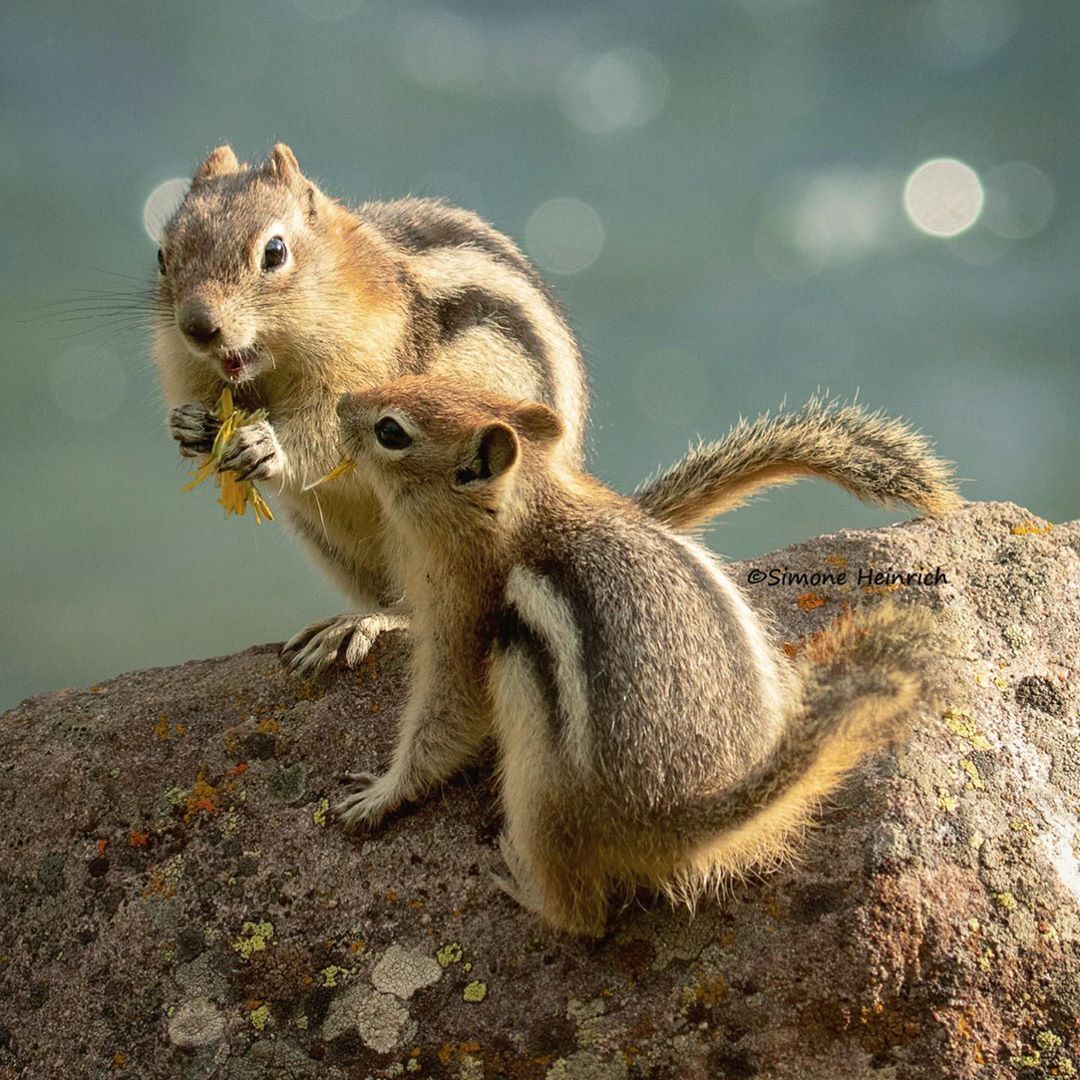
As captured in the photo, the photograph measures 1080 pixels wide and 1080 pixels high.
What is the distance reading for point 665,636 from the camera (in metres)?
2.85

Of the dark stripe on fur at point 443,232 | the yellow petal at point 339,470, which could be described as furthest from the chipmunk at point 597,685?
the dark stripe on fur at point 443,232

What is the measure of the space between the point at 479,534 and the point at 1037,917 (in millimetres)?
1629

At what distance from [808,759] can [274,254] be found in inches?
97.7

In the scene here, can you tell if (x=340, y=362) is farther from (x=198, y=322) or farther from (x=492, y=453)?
(x=492, y=453)

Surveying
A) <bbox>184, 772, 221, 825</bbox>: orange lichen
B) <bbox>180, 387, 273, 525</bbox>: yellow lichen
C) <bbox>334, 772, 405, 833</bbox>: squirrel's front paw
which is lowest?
<bbox>184, 772, 221, 825</bbox>: orange lichen

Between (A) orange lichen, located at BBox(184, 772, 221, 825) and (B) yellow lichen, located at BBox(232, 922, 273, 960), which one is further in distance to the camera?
(A) orange lichen, located at BBox(184, 772, 221, 825)

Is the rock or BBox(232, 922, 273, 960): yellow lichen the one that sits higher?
BBox(232, 922, 273, 960): yellow lichen

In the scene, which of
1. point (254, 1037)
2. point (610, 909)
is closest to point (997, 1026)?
point (610, 909)

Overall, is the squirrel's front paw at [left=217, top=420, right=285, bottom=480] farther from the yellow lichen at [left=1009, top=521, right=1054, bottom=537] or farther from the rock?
the yellow lichen at [left=1009, top=521, right=1054, bottom=537]

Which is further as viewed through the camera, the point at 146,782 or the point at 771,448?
the point at 771,448

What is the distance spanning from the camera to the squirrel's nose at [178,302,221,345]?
12.5 ft

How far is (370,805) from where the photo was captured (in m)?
3.16

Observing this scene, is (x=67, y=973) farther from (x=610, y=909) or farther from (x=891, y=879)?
(x=891, y=879)

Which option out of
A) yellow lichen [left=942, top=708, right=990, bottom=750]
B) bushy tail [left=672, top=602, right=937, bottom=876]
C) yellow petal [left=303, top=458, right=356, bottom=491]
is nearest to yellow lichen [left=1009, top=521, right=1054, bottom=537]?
yellow lichen [left=942, top=708, right=990, bottom=750]
